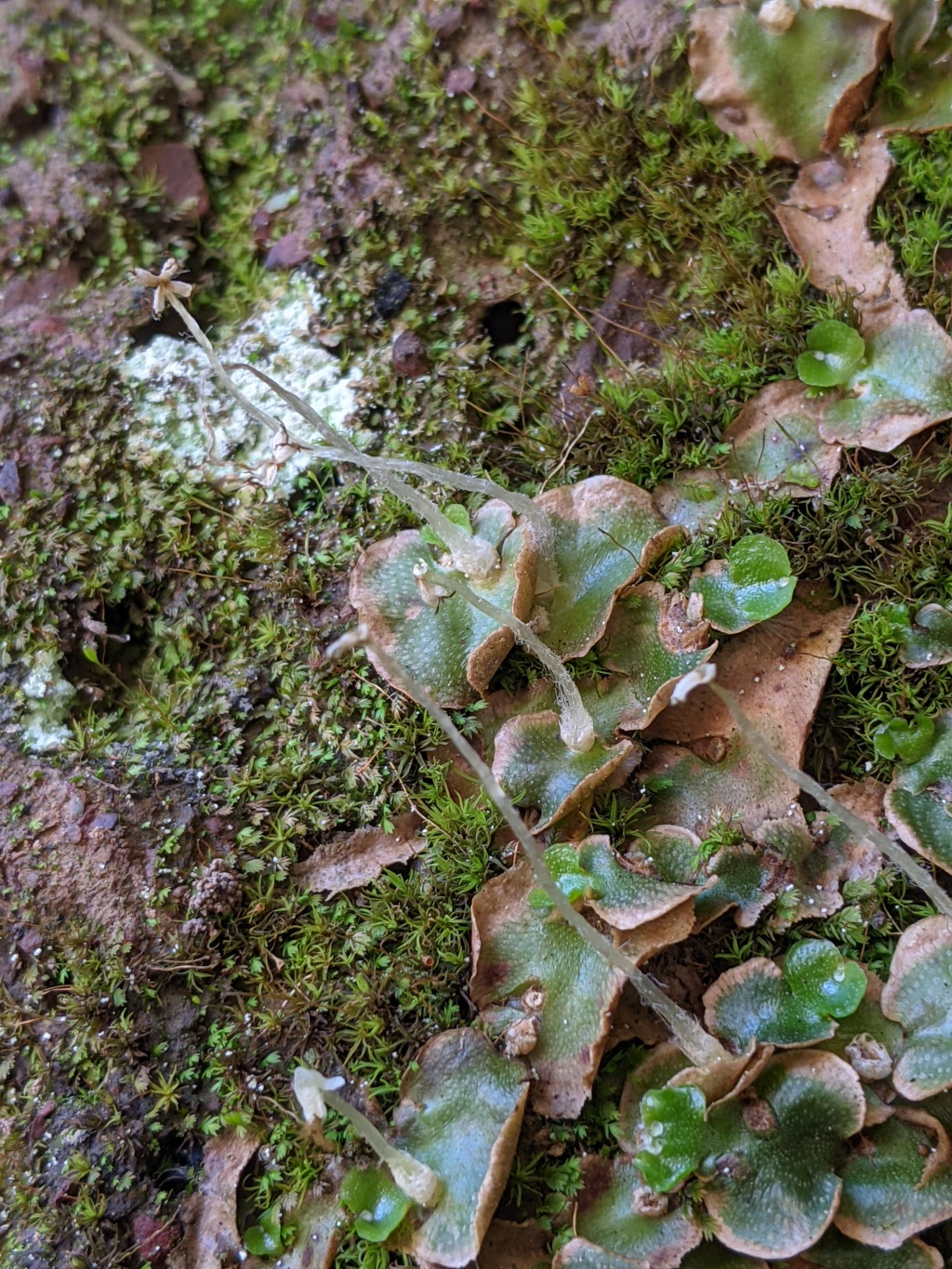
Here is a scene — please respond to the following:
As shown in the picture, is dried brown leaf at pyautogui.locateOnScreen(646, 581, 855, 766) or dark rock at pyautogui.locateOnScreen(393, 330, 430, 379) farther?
dark rock at pyautogui.locateOnScreen(393, 330, 430, 379)

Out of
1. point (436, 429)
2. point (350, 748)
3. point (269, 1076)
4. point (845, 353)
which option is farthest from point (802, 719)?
point (269, 1076)

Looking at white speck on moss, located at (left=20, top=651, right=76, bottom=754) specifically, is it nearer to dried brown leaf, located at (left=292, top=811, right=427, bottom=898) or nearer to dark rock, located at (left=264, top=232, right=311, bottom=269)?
dried brown leaf, located at (left=292, top=811, right=427, bottom=898)

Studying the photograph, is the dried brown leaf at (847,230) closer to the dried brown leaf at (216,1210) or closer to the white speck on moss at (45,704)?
the white speck on moss at (45,704)

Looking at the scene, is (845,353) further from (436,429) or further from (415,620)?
(415,620)

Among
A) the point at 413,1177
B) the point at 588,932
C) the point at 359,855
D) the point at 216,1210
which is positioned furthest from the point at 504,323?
the point at 216,1210

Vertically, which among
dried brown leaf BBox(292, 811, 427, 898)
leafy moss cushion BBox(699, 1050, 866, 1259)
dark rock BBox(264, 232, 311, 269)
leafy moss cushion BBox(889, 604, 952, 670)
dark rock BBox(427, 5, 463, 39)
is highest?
Answer: dark rock BBox(427, 5, 463, 39)

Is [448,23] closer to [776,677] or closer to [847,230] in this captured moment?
[847,230]

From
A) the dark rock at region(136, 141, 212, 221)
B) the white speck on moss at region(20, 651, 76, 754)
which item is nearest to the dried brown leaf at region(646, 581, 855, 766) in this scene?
the white speck on moss at region(20, 651, 76, 754)
